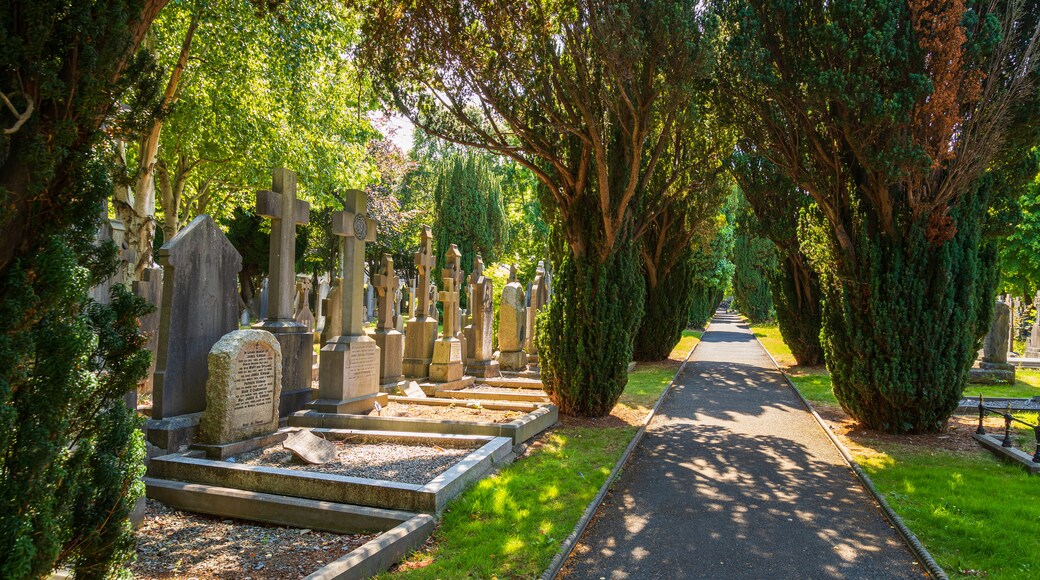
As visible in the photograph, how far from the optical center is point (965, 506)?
5672mm

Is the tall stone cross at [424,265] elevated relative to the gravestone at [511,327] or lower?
elevated

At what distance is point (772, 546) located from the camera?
498 centimetres

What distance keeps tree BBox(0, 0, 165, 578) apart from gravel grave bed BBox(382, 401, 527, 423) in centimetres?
644

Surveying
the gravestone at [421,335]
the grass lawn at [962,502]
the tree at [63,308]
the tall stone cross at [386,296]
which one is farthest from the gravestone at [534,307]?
the tree at [63,308]

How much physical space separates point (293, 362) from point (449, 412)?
255 centimetres

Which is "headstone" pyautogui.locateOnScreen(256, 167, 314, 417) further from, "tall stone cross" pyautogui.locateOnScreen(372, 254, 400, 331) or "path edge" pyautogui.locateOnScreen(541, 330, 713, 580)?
"path edge" pyautogui.locateOnScreen(541, 330, 713, 580)

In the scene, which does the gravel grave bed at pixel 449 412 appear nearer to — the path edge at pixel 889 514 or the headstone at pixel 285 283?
the headstone at pixel 285 283

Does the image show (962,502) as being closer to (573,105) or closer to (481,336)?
(573,105)

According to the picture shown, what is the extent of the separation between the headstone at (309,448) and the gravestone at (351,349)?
171cm

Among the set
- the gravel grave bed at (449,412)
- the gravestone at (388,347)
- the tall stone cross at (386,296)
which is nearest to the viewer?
the gravel grave bed at (449,412)

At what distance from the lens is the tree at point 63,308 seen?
6.86 feet

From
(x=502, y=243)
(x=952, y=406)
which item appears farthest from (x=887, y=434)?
(x=502, y=243)

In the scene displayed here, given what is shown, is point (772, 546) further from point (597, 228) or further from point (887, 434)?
point (597, 228)

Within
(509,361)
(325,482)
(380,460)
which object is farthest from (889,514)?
(509,361)
